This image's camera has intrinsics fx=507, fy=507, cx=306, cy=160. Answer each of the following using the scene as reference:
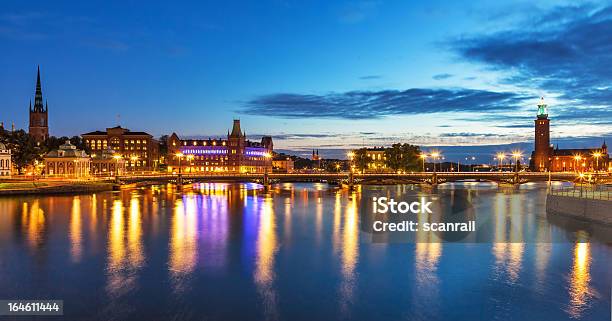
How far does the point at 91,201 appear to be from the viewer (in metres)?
88.7

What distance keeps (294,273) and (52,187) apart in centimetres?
8716

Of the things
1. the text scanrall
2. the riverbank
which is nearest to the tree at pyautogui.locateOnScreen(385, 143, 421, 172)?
the text scanrall

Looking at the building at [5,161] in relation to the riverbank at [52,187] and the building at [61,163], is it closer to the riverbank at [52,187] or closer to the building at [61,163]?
the building at [61,163]

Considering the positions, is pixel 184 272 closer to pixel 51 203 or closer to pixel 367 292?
pixel 367 292

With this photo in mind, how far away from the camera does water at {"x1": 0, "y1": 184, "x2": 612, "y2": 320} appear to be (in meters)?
25.6

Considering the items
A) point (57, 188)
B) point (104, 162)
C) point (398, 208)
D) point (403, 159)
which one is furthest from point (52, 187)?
point (403, 159)

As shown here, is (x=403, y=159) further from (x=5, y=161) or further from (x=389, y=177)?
(x=5, y=161)

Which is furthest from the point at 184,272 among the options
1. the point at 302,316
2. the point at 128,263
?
the point at 302,316

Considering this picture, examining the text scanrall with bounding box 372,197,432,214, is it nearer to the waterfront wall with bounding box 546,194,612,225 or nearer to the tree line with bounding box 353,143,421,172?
the waterfront wall with bounding box 546,194,612,225

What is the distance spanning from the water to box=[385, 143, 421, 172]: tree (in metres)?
118

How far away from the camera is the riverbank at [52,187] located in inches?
3831

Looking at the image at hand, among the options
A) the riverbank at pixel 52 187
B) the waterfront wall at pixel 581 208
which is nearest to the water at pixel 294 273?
the waterfront wall at pixel 581 208

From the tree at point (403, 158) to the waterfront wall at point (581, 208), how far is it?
10732 centimetres

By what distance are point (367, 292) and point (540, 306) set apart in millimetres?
8981
